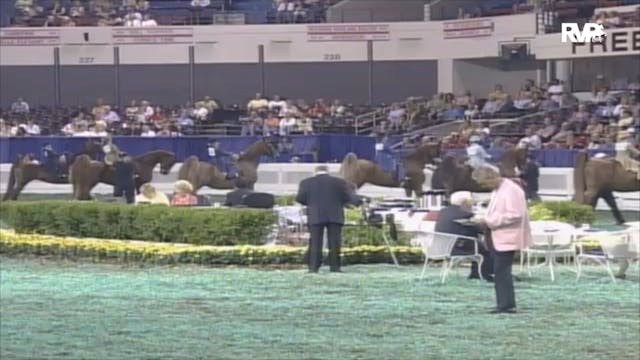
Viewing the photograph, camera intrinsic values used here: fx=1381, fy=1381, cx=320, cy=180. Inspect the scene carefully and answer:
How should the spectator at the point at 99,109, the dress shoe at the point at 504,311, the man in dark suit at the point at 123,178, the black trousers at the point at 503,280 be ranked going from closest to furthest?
the black trousers at the point at 503,280, the dress shoe at the point at 504,311, the spectator at the point at 99,109, the man in dark suit at the point at 123,178

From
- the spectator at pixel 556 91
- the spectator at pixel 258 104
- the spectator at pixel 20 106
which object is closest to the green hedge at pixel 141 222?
the spectator at pixel 20 106

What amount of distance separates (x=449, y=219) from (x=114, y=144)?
38.7 feet

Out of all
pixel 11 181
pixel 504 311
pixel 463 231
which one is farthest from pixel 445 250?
pixel 11 181

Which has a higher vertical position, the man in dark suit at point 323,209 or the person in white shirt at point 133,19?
the person in white shirt at point 133,19

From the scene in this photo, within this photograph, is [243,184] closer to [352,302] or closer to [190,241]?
[190,241]

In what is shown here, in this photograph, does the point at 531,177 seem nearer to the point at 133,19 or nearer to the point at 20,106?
the point at 20,106

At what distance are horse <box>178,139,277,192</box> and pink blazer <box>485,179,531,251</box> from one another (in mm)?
10290

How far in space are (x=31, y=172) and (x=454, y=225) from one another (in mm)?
11130

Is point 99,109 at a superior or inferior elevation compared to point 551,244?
superior

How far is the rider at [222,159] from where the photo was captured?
21.3 m

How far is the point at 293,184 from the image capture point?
2373 centimetres

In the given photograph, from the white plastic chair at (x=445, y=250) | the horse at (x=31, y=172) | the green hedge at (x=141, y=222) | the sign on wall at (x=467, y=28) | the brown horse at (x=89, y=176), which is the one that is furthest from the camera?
the sign on wall at (x=467, y=28)

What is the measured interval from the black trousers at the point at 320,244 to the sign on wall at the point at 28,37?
2.92 meters

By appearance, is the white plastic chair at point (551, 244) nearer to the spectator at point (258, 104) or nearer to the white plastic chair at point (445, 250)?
the white plastic chair at point (445, 250)
